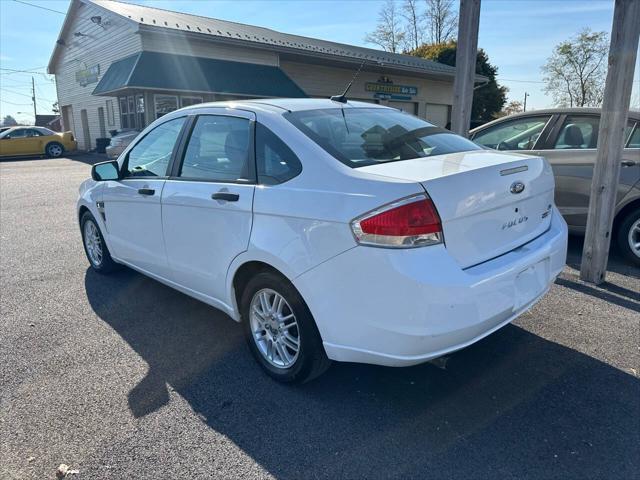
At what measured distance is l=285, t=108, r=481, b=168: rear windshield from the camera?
2742 mm

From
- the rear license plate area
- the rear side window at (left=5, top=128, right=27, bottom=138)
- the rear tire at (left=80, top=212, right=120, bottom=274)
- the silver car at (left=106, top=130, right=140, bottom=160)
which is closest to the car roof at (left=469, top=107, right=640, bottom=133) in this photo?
the rear license plate area

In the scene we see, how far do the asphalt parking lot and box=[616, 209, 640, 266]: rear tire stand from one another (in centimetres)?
107

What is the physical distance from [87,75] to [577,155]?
79.1ft

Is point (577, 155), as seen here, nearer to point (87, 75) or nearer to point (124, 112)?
point (124, 112)

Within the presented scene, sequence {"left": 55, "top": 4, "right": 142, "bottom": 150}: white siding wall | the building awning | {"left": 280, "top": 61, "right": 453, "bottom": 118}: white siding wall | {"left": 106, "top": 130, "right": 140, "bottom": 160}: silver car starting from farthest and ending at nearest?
{"left": 280, "top": 61, "right": 453, "bottom": 118}: white siding wall, {"left": 55, "top": 4, "right": 142, "bottom": 150}: white siding wall, the building awning, {"left": 106, "top": 130, "right": 140, "bottom": 160}: silver car

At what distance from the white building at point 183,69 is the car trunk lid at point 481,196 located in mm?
15360

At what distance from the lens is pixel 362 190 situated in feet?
7.66

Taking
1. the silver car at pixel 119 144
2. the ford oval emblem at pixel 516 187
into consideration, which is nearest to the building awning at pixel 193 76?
the silver car at pixel 119 144

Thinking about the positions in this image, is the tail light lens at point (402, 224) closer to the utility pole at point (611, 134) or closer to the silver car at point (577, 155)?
the utility pole at point (611, 134)

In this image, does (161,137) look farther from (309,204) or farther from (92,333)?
(309,204)

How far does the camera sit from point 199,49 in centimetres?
1802

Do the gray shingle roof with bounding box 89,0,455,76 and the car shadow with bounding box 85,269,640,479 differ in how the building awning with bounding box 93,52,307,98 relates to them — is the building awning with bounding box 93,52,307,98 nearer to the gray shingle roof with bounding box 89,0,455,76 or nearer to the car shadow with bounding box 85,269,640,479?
the gray shingle roof with bounding box 89,0,455,76

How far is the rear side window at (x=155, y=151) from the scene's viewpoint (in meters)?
3.72

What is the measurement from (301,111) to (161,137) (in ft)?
4.83
